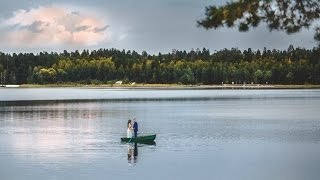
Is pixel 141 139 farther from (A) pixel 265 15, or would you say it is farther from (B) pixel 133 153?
(A) pixel 265 15

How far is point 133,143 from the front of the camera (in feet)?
146

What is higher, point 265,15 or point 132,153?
point 265,15

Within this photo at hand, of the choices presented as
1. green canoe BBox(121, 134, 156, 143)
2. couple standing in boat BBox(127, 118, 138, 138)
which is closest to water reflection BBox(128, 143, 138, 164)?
green canoe BBox(121, 134, 156, 143)

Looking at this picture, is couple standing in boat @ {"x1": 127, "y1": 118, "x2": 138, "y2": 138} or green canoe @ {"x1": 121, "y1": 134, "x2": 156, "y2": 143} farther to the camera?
couple standing in boat @ {"x1": 127, "y1": 118, "x2": 138, "y2": 138}

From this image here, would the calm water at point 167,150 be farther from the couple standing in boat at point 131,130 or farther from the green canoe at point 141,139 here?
the couple standing in boat at point 131,130

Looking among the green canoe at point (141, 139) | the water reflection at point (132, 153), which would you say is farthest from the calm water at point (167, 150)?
the green canoe at point (141, 139)

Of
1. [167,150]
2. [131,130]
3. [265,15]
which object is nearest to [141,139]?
[131,130]

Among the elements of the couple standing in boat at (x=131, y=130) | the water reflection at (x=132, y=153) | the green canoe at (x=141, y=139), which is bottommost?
the water reflection at (x=132, y=153)

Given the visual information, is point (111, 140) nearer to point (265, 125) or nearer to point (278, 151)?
point (278, 151)

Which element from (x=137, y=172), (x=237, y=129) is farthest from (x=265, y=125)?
(x=137, y=172)

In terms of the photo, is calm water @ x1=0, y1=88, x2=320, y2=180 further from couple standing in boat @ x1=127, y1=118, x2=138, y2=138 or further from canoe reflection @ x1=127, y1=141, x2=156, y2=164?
couple standing in boat @ x1=127, y1=118, x2=138, y2=138

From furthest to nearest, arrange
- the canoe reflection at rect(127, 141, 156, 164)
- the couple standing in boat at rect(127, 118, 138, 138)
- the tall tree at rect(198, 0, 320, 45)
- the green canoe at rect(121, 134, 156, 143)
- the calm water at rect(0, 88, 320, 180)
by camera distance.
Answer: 1. the couple standing in boat at rect(127, 118, 138, 138)
2. the green canoe at rect(121, 134, 156, 143)
3. the canoe reflection at rect(127, 141, 156, 164)
4. the calm water at rect(0, 88, 320, 180)
5. the tall tree at rect(198, 0, 320, 45)

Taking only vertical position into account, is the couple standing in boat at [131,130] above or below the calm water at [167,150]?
above

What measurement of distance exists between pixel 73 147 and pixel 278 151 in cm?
1351
